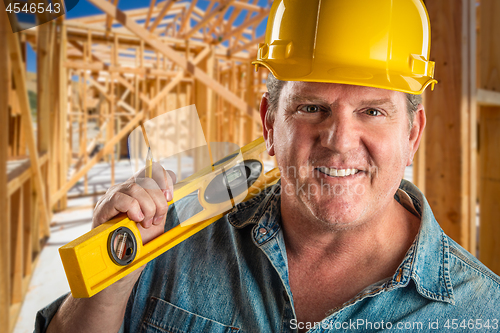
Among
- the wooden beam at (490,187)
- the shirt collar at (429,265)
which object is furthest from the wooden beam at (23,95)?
the wooden beam at (490,187)

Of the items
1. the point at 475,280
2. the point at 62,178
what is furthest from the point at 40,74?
the point at 475,280

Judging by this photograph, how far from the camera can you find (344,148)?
1.17 metres

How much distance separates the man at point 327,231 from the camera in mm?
1152

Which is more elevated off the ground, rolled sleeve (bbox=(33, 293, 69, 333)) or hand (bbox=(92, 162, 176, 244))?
hand (bbox=(92, 162, 176, 244))

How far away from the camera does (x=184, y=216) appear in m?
1.34

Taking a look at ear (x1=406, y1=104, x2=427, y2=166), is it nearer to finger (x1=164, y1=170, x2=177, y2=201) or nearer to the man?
the man

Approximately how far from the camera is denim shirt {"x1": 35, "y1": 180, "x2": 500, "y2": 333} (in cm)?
114

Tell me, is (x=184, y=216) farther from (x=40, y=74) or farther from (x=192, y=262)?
(x=40, y=74)

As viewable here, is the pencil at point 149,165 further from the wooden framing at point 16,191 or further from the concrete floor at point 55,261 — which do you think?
the concrete floor at point 55,261

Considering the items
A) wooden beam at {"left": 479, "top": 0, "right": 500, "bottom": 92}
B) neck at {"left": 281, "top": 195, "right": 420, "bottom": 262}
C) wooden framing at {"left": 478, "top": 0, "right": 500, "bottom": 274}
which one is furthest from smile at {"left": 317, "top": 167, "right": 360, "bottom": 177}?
wooden beam at {"left": 479, "top": 0, "right": 500, "bottom": 92}

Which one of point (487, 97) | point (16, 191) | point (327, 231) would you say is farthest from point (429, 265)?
point (16, 191)

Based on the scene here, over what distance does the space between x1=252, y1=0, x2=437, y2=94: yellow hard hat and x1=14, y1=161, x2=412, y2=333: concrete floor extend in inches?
137

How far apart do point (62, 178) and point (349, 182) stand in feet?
23.0

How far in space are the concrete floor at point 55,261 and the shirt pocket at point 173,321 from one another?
252 centimetres
